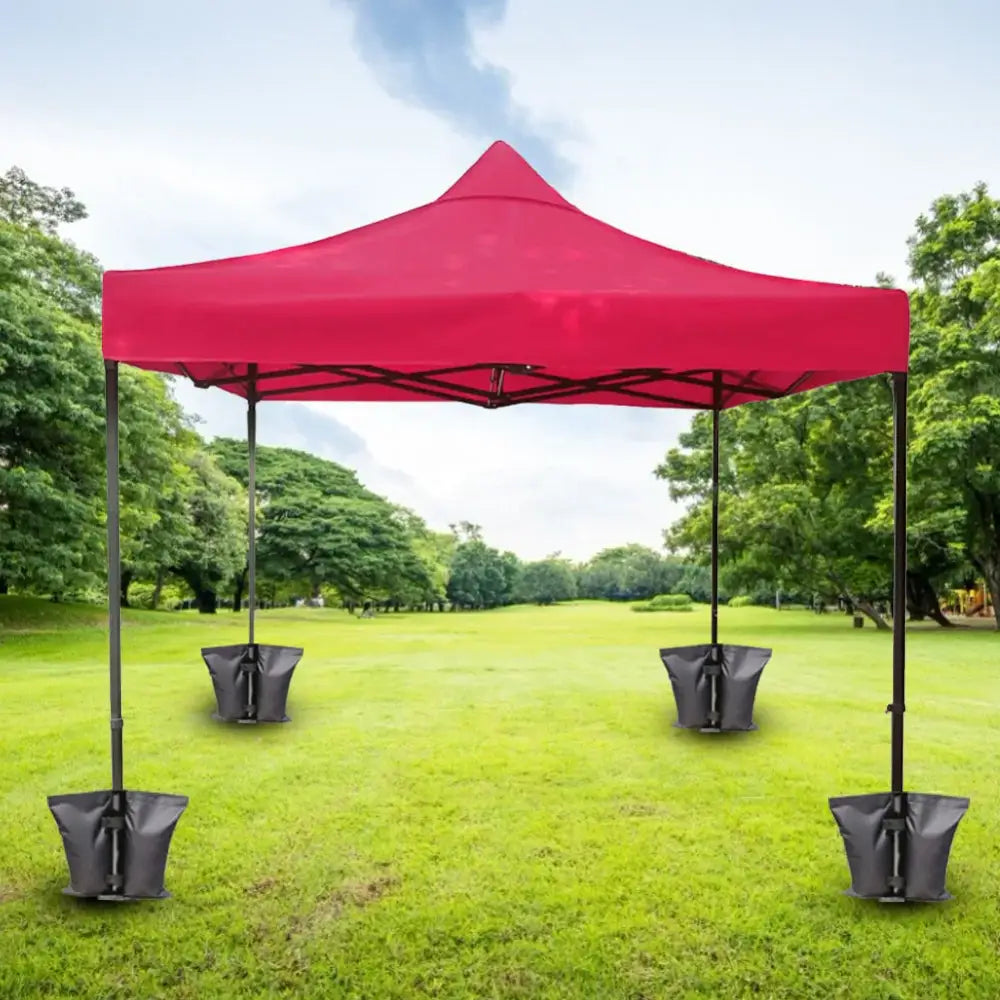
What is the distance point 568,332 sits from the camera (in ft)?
8.50

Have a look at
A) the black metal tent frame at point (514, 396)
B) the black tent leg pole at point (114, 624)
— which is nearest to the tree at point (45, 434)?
the black metal tent frame at point (514, 396)

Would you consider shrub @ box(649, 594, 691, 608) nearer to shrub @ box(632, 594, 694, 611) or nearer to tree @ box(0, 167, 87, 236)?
shrub @ box(632, 594, 694, 611)

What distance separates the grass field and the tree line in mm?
9180

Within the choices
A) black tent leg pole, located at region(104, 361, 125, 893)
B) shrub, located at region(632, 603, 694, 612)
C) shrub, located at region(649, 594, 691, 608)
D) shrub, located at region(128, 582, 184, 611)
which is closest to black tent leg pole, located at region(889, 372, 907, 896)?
black tent leg pole, located at region(104, 361, 125, 893)

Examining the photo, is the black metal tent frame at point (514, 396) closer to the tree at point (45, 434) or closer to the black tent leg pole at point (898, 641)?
the black tent leg pole at point (898, 641)

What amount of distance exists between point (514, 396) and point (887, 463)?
46.9 ft

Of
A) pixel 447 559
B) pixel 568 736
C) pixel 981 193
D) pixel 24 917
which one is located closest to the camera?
pixel 24 917

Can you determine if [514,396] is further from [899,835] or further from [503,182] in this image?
[899,835]

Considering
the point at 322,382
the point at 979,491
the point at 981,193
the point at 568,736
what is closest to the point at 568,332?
the point at 322,382

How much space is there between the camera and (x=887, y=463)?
662 inches

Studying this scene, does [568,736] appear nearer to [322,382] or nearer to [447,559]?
[322,382]

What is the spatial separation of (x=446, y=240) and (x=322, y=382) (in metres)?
1.63

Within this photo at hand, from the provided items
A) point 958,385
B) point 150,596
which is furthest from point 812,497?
point 150,596

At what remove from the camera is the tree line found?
49.4ft
